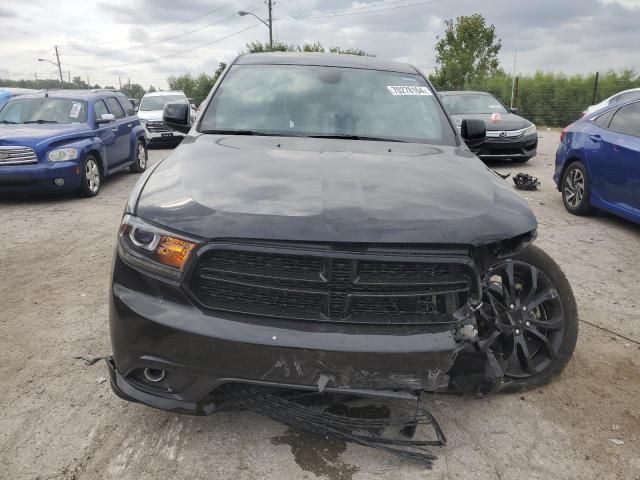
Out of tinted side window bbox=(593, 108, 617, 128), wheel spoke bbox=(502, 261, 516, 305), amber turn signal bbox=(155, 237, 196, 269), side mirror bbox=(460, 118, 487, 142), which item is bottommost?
wheel spoke bbox=(502, 261, 516, 305)

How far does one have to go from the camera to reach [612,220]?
7219mm

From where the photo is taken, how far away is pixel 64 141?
8312 millimetres

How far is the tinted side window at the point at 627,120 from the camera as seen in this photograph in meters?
6.39

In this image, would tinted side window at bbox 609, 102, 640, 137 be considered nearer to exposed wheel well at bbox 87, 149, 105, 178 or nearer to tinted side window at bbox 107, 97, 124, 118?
exposed wheel well at bbox 87, 149, 105, 178

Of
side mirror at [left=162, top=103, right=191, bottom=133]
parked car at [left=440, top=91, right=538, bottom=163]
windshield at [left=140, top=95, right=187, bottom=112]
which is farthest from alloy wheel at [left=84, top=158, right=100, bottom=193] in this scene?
windshield at [left=140, top=95, right=187, bottom=112]

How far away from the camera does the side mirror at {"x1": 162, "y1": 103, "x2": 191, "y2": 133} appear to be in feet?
13.6

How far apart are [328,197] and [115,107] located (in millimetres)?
9371

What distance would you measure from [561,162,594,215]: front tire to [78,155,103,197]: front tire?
7.03 metres

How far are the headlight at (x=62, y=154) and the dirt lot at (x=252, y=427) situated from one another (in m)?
4.17

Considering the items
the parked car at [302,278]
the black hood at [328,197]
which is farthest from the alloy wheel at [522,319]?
the black hood at [328,197]

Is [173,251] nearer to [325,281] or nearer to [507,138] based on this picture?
[325,281]

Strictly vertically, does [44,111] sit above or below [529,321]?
above

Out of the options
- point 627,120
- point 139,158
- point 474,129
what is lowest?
point 139,158

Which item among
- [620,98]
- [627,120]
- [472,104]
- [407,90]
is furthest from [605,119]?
[472,104]
